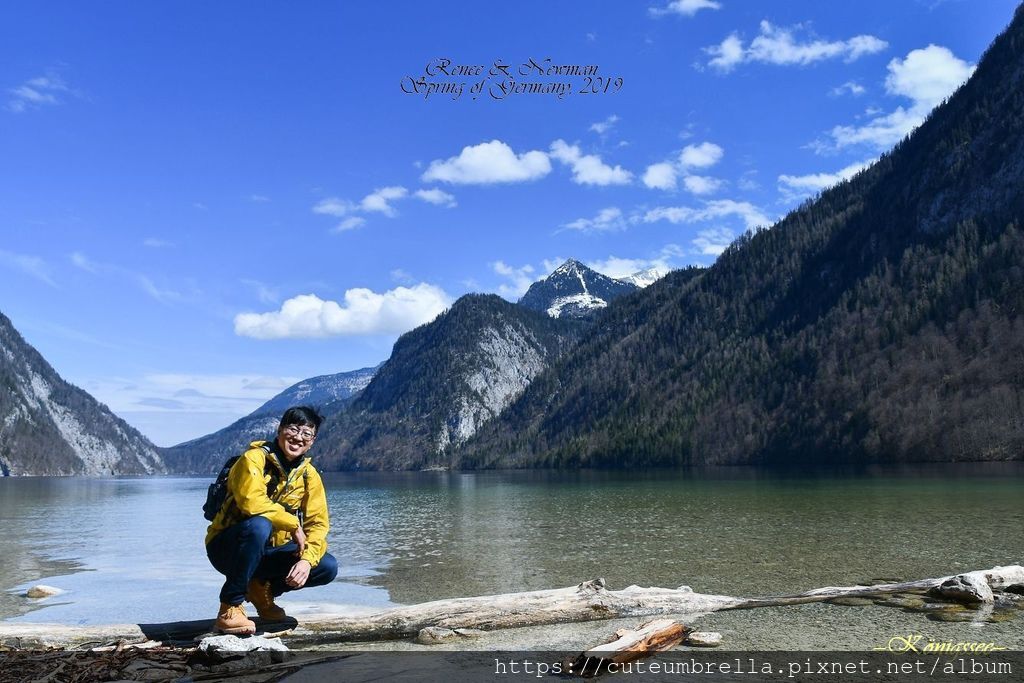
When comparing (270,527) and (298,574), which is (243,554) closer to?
(270,527)

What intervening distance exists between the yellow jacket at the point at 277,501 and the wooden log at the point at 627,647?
3.95 meters

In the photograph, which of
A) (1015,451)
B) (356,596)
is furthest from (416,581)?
(1015,451)

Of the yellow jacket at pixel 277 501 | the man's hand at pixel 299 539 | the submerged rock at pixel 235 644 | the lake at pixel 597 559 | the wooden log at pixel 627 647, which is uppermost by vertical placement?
the yellow jacket at pixel 277 501

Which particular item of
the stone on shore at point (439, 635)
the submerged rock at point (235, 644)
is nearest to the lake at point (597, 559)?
the stone on shore at point (439, 635)

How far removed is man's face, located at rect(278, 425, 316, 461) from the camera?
9.19 meters

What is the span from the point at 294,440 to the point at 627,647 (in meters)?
5.11

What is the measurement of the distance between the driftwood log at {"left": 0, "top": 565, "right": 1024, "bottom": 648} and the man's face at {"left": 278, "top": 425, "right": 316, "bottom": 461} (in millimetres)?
2751

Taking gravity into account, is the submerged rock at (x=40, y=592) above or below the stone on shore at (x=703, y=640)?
below

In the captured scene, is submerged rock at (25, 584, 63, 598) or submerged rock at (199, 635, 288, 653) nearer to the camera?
submerged rock at (199, 635, 288, 653)

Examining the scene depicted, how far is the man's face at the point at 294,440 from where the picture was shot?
30.1 ft

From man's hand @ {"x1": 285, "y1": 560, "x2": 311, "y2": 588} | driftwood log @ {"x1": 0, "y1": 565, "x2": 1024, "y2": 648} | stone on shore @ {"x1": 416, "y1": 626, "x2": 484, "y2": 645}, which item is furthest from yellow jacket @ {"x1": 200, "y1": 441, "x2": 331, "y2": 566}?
stone on shore @ {"x1": 416, "y1": 626, "x2": 484, "y2": 645}

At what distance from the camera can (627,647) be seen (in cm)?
746

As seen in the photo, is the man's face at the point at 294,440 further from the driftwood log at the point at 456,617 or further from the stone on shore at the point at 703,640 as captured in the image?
the stone on shore at the point at 703,640

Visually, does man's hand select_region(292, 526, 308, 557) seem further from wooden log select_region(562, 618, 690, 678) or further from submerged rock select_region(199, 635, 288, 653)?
wooden log select_region(562, 618, 690, 678)
